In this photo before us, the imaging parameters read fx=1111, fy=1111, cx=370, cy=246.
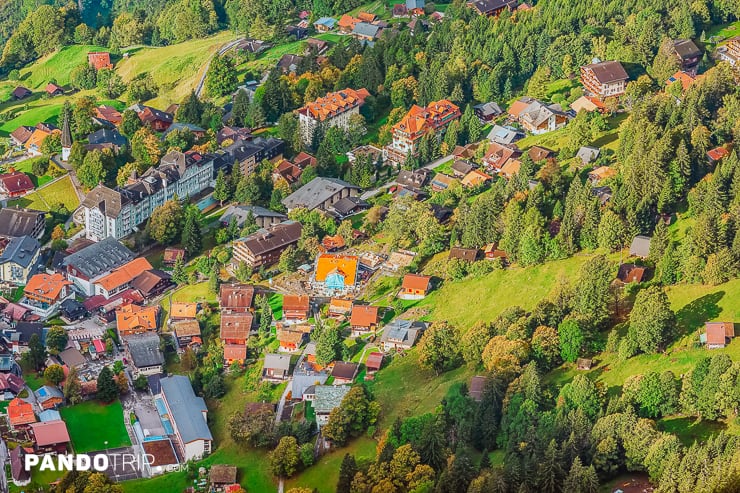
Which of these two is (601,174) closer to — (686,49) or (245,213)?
(686,49)

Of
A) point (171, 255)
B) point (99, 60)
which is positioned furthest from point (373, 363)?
point (99, 60)

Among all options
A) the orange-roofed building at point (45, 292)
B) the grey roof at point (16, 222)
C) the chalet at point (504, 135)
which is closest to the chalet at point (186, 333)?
the orange-roofed building at point (45, 292)

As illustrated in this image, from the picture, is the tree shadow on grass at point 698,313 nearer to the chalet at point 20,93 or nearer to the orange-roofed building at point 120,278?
the orange-roofed building at point 120,278

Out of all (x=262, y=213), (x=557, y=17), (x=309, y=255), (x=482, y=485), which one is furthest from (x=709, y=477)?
(x=557, y=17)

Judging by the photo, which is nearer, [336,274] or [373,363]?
[373,363]

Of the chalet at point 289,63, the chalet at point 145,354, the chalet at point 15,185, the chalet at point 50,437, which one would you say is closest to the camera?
the chalet at point 50,437

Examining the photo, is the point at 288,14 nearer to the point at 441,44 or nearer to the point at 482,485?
the point at 441,44
